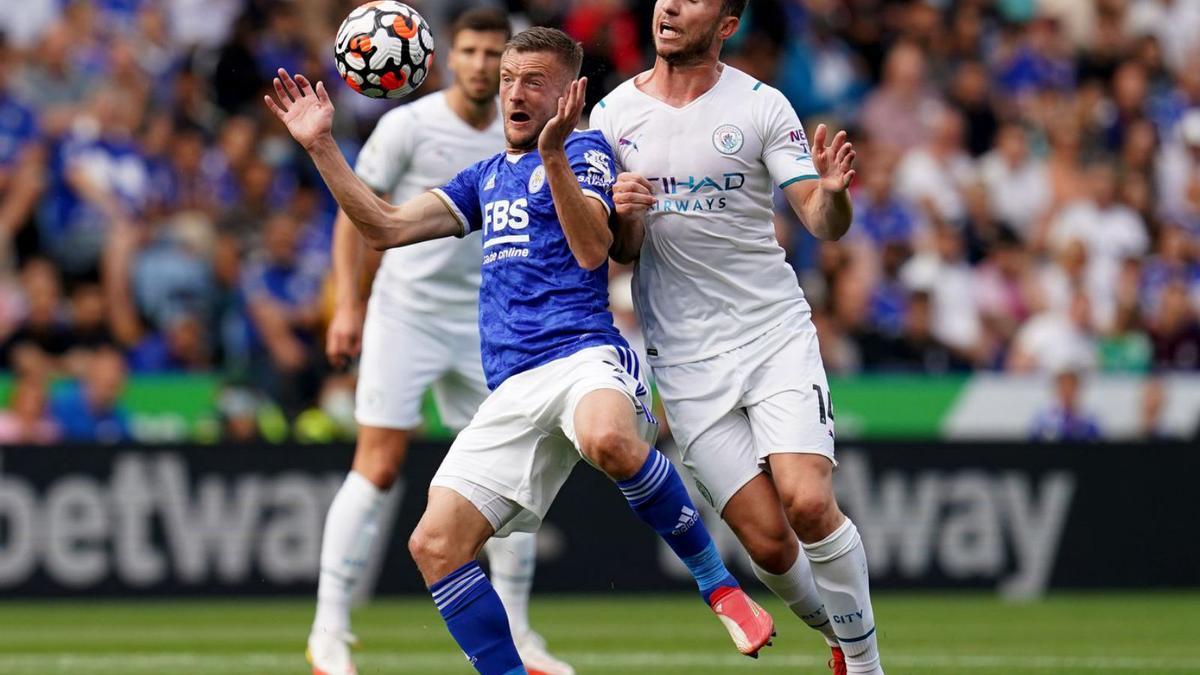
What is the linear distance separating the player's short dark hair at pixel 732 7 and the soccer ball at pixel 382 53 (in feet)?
3.71

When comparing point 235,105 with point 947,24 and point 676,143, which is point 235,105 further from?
point 676,143

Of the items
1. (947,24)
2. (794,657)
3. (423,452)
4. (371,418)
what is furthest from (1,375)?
(947,24)

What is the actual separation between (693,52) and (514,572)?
289 centimetres

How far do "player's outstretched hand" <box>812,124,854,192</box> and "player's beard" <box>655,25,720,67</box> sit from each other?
659mm

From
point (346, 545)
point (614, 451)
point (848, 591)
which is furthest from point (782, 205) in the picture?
point (614, 451)

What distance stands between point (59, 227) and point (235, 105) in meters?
2.00

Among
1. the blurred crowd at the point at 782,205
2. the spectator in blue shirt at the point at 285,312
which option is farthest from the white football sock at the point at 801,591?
the spectator in blue shirt at the point at 285,312

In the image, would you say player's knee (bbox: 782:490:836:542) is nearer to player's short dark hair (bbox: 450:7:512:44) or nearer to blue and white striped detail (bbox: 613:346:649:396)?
blue and white striped detail (bbox: 613:346:649:396)

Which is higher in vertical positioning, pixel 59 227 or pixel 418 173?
pixel 418 173

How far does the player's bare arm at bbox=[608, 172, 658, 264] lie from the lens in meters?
6.75

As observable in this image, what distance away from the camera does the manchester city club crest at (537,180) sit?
22.8 ft

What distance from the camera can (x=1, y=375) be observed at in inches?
551

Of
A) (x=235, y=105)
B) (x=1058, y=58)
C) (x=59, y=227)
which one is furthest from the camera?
(x=1058, y=58)

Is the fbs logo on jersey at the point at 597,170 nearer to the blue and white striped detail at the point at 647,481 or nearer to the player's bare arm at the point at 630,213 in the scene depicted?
the player's bare arm at the point at 630,213
